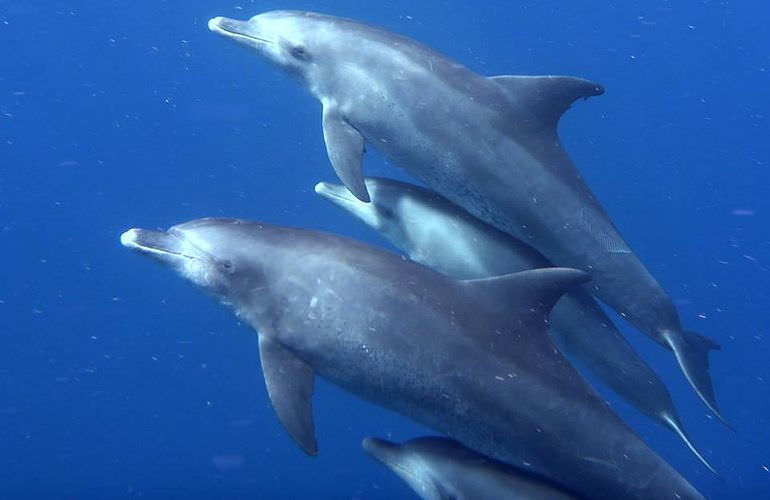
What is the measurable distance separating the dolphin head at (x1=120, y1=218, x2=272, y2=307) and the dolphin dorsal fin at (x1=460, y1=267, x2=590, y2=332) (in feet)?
5.95

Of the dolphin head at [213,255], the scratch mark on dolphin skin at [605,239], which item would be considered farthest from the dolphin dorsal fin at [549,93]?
the dolphin head at [213,255]

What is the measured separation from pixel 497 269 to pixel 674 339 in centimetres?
173

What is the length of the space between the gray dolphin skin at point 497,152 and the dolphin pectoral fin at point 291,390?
1795 mm

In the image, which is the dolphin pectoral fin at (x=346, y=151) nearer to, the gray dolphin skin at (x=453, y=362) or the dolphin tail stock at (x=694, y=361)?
the gray dolphin skin at (x=453, y=362)

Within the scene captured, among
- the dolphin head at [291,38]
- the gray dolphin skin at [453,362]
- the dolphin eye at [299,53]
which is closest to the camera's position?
the gray dolphin skin at [453,362]

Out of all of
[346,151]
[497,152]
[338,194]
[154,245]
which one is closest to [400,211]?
[338,194]

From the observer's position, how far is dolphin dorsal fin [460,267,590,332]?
589cm

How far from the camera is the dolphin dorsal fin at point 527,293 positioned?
5895mm

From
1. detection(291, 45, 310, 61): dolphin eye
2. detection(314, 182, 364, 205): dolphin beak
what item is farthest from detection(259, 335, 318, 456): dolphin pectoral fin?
detection(291, 45, 310, 61): dolphin eye

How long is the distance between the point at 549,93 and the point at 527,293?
81.8 inches

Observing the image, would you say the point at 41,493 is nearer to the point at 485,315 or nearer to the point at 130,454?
the point at 130,454

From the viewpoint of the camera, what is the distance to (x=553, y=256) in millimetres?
7203

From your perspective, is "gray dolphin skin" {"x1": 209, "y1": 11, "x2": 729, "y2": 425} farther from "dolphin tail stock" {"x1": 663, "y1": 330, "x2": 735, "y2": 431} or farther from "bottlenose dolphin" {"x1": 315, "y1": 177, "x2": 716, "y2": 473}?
Result: "bottlenose dolphin" {"x1": 315, "y1": 177, "x2": 716, "y2": 473}

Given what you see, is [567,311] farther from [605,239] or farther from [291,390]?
[291,390]
